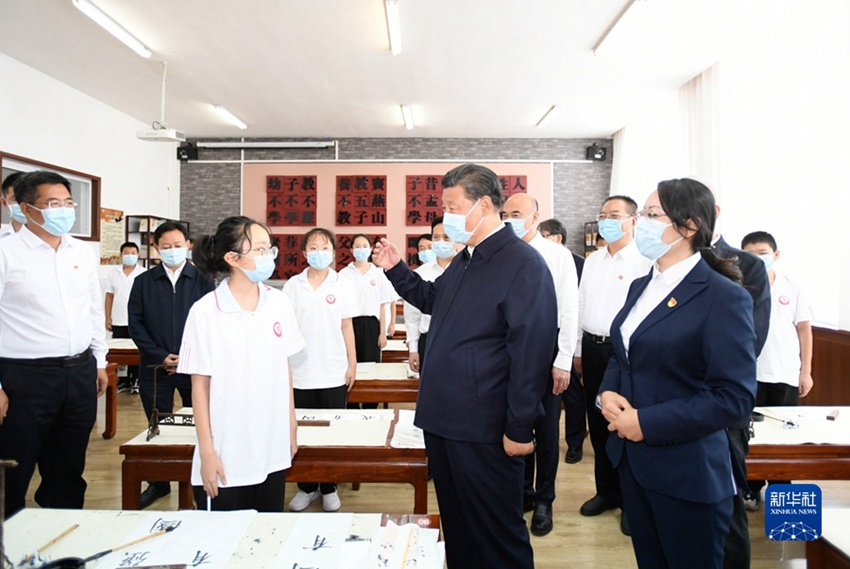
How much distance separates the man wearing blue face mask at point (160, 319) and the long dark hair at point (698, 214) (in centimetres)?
270

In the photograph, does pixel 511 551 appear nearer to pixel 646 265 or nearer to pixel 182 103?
pixel 646 265

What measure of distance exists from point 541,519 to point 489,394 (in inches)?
57.6

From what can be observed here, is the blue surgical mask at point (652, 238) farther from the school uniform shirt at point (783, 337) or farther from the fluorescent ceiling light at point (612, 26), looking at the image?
the fluorescent ceiling light at point (612, 26)

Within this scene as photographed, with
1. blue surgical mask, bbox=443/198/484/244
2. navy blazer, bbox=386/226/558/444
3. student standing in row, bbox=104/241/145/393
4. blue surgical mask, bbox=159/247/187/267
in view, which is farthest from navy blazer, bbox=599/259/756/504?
student standing in row, bbox=104/241/145/393

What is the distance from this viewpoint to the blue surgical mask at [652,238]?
1468 mm

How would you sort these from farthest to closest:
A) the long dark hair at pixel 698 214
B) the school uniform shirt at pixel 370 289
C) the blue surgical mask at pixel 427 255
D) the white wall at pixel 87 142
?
the white wall at pixel 87 142 < the blue surgical mask at pixel 427 255 < the school uniform shirt at pixel 370 289 < the long dark hair at pixel 698 214

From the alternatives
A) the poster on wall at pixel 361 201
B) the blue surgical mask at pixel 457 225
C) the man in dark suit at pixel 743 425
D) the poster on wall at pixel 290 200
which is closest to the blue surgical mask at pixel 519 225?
the man in dark suit at pixel 743 425

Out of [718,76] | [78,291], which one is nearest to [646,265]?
[78,291]

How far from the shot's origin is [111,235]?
656 cm

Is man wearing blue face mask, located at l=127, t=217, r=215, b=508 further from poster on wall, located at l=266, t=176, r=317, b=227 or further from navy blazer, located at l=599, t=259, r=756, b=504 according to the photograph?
poster on wall, located at l=266, t=176, r=317, b=227

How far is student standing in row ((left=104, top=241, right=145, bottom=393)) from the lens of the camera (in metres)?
5.64

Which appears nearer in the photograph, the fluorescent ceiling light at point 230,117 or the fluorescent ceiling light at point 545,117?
the fluorescent ceiling light at point 545,117

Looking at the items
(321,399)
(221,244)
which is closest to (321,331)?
(321,399)

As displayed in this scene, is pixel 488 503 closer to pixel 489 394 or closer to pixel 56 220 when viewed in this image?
pixel 489 394
